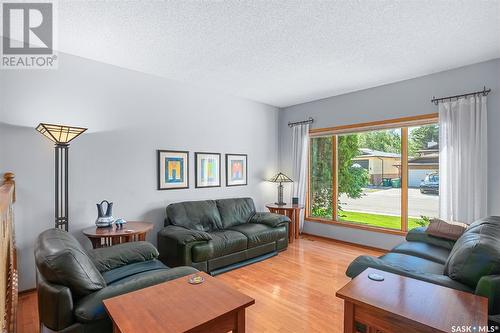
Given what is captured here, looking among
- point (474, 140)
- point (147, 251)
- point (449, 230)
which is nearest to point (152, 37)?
point (147, 251)

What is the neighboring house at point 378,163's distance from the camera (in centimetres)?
422

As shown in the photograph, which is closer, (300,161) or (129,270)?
(129,270)

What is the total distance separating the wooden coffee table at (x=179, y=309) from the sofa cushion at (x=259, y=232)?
205cm

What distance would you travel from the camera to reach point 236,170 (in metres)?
4.82

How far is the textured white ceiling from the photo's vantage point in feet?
7.16

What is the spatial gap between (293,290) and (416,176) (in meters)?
2.68

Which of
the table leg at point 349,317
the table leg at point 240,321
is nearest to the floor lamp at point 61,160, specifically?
the table leg at point 240,321

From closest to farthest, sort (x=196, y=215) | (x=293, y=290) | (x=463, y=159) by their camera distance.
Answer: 1. (x=293, y=290)
2. (x=463, y=159)
3. (x=196, y=215)

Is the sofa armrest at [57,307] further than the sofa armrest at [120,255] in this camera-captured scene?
No

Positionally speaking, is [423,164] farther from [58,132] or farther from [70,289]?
[58,132]

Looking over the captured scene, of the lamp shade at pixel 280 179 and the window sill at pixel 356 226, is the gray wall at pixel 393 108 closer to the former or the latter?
the window sill at pixel 356 226

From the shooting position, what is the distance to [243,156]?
16.2 feet

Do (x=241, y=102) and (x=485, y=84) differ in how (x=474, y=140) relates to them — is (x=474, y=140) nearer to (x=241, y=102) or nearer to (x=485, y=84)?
(x=485, y=84)

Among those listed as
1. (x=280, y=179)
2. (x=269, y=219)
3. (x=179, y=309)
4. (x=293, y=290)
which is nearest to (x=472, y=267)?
(x=293, y=290)
